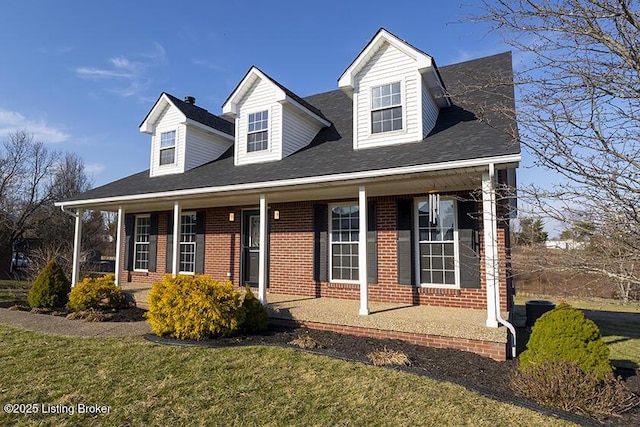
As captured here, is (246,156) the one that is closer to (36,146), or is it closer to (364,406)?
(364,406)

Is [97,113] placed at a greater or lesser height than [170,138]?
greater

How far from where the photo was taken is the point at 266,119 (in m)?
9.92

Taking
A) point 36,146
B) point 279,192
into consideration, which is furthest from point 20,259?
point 279,192

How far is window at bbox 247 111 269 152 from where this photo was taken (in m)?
9.91

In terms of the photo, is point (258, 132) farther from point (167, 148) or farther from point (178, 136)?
point (167, 148)

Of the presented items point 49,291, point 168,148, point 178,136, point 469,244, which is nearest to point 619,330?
point 469,244

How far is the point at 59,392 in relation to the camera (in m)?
4.04

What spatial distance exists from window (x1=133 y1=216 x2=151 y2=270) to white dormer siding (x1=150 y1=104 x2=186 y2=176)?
2.08 meters

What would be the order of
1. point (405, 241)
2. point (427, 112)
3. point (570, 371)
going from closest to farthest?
point (570, 371), point (405, 241), point (427, 112)

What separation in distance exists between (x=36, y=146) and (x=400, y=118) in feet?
99.2

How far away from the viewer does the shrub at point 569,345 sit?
4.37 m

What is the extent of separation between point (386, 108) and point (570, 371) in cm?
616

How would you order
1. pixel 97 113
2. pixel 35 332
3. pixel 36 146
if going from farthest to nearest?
pixel 36 146 → pixel 97 113 → pixel 35 332

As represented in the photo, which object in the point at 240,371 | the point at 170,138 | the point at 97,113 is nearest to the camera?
the point at 240,371
